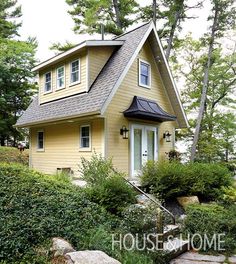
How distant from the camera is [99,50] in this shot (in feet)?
39.3

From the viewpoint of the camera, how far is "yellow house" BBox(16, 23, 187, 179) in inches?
422

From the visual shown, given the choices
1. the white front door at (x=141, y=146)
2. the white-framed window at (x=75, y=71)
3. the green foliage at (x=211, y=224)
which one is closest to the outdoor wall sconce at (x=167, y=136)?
the white front door at (x=141, y=146)

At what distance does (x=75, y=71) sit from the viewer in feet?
40.2

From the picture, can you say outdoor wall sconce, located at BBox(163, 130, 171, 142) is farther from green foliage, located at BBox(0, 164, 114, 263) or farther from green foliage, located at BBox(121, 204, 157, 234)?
green foliage, located at BBox(121, 204, 157, 234)

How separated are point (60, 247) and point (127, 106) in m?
7.80

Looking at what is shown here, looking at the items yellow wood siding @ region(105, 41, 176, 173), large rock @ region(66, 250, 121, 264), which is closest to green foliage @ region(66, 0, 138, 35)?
yellow wood siding @ region(105, 41, 176, 173)

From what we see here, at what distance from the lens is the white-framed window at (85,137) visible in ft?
36.5

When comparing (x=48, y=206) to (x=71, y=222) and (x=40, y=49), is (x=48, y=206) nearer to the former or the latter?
(x=71, y=222)

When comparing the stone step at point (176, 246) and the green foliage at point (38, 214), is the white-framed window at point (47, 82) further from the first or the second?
the stone step at point (176, 246)

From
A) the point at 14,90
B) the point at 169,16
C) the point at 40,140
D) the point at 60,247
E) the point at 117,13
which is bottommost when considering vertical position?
the point at 60,247

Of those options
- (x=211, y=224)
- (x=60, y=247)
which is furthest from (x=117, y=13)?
(x=60, y=247)

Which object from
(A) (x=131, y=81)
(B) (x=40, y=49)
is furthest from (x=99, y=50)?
(B) (x=40, y=49)

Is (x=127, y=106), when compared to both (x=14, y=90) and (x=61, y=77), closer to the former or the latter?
(x=61, y=77)

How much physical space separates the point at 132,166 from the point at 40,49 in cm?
1902
